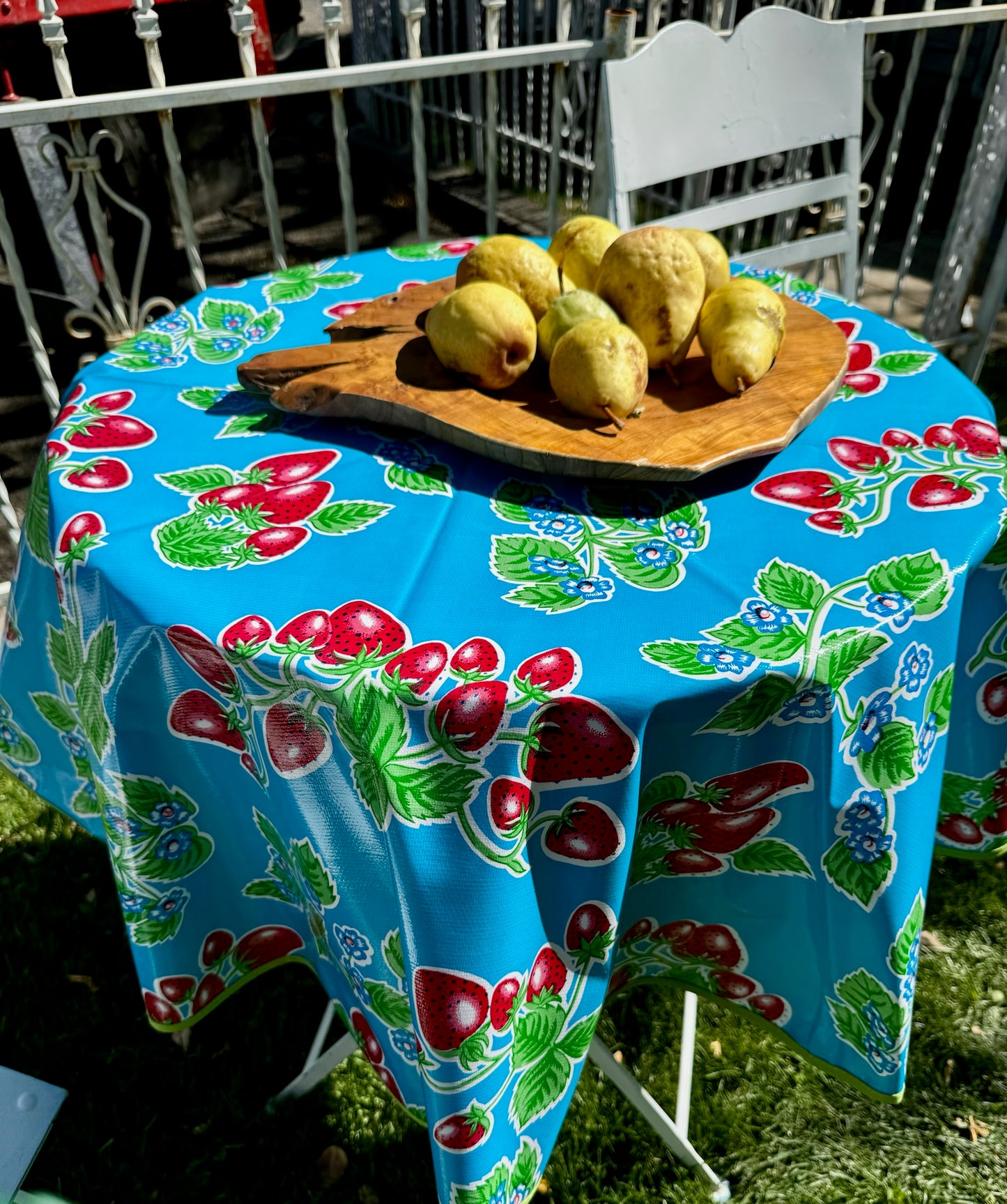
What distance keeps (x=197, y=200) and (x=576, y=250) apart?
590 cm

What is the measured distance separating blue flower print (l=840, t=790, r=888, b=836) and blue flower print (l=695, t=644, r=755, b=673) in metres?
0.25

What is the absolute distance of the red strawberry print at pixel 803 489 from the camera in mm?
1219

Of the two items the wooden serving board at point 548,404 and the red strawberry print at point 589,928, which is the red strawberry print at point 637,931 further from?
the wooden serving board at point 548,404

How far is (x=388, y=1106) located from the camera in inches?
75.9

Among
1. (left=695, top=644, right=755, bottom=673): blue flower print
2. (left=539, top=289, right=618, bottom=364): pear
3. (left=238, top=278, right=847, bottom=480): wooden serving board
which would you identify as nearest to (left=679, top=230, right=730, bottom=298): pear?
(left=238, top=278, right=847, bottom=480): wooden serving board

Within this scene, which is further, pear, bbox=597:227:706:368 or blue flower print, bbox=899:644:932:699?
pear, bbox=597:227:706:368

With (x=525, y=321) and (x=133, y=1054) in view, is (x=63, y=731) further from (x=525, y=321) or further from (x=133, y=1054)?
(x=525, y=321)

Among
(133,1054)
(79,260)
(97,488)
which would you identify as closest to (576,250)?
(97,488)

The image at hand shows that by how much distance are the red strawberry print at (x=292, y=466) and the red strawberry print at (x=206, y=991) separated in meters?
0.79

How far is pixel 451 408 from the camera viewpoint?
1.32 m

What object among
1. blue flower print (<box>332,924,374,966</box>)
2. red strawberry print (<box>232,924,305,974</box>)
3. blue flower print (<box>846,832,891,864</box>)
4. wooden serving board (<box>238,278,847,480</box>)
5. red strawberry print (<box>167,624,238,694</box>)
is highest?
wooden serving board (<box>238,278,847,480</box>)

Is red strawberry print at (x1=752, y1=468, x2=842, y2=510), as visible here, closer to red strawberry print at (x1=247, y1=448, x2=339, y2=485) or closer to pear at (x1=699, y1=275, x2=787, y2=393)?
pear at (x1=699, y1=275, x2=787, y2=393)

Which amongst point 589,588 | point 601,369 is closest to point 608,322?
point 601,369

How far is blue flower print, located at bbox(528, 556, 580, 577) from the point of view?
1.10 metres
